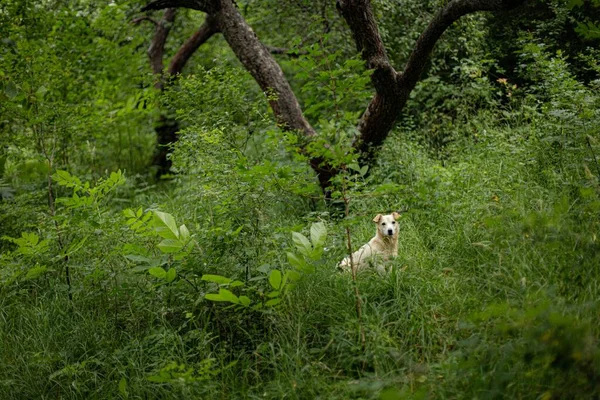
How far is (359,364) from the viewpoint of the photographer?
3041 millimetres

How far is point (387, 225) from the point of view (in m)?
4.12

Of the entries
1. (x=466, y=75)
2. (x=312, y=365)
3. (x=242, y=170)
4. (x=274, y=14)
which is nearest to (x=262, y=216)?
(x=242, y=170)

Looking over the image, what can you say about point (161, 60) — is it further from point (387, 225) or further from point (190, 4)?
point (387, 225)

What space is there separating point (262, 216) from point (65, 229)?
5.74 ft

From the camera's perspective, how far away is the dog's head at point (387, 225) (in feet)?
13.5

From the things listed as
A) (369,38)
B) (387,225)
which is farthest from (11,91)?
(369,38)

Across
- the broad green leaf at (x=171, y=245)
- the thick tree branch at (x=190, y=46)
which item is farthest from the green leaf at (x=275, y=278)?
the thick tree branch at (x=190, y=46)

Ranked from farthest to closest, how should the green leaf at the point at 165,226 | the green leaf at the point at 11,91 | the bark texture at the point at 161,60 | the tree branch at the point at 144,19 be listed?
the tree branch at the point at 144,19
the bark texture at the point at 161,60
the green leaf at the point at 165,226
the green leaf at the point at 11,91

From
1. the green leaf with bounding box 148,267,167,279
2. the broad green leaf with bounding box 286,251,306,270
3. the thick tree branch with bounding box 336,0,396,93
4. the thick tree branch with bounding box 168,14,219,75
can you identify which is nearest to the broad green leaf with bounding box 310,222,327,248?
the broad green leaf with bounding box 286,251,306,270

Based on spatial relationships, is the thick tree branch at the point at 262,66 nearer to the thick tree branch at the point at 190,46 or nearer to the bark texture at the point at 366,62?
the bark texture at the point at 366,62

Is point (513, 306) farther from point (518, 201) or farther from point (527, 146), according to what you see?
point (527, 146)

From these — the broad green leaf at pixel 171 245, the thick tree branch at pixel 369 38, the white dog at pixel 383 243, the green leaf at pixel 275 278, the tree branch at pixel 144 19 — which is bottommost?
the white dog at pixel 383 243

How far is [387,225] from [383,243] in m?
0.16

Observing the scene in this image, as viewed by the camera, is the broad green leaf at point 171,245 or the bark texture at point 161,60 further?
the bark texture at point 161,60
